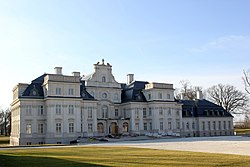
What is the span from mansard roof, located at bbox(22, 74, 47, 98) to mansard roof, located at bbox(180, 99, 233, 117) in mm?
29047

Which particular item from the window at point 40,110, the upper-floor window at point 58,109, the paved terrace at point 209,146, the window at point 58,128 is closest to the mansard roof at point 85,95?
the upper-floor window at point 58,109

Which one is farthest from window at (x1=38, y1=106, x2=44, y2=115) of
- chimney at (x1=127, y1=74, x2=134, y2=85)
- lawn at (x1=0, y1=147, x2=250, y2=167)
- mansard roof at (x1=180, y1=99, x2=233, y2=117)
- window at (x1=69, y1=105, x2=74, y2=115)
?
mansard roof at (x1=180, y1=99, x2=233, y2=117)

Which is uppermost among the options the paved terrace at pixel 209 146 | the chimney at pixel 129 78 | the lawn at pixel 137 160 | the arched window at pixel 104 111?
the chimney at pixel 129 78

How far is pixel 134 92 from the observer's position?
57.8 meters

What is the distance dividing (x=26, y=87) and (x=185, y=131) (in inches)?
1219

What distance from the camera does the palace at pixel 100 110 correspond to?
1813 inches

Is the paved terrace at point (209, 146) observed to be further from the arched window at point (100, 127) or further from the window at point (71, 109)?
the arched window at point (100, 127)

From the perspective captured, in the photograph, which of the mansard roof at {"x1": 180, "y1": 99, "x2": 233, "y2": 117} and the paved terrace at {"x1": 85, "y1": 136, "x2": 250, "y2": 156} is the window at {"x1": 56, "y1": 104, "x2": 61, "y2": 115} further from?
the mansard roof at {"x1": 180, "y1": 99, "x2": 233, "y2": 117}

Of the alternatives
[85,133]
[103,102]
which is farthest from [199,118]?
[85,133]

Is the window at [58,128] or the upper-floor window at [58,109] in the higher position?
the upper-floor window at [58,109]

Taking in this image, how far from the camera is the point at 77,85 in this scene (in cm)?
4825

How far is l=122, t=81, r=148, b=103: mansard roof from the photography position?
187 ft

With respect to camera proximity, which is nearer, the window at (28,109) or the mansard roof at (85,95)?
the window at (28,109)

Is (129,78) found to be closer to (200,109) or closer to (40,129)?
(200,109)
